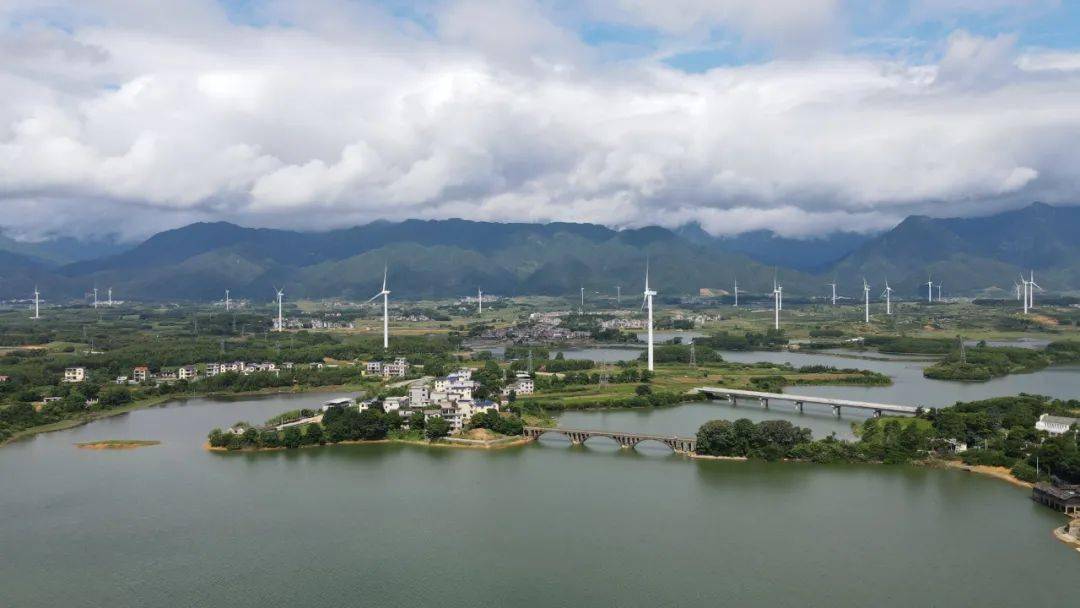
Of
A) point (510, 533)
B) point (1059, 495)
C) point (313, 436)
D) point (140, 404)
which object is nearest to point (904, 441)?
point (1059, 495)

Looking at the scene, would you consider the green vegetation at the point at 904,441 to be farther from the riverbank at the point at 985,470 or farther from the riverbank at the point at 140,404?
the riverbank at the point at 140,404

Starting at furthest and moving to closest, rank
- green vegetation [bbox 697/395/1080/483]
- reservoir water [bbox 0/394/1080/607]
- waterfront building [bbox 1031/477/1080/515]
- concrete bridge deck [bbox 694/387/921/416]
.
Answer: concrete bridge deck [bbox 694/387/921/416] → green vegetation [bbox 697/395/1080/483] → waterfront building [bbox 1031/477/1080/515] → reservoir water [bbox 0/394/1080/607]

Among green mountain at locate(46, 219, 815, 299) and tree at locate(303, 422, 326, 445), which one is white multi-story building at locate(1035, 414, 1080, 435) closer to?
tree at locate(303, 422, 326, 445)

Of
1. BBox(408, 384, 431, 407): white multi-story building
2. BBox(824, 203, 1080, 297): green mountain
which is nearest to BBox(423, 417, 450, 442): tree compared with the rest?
BBox(408, 384, 431, 407): white multi-story building

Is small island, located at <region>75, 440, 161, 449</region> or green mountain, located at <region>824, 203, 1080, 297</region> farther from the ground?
green mountain, located at <region>824, 203, 1080, 297</region>

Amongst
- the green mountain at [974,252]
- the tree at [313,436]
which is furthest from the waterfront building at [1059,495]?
the green mountain at [974,252]

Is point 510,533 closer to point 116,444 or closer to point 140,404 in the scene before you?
point 116,444
